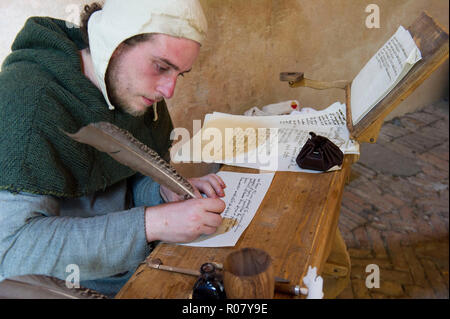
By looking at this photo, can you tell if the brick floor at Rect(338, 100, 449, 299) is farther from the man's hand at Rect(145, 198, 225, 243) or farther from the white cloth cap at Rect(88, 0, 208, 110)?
the white cloth cap at Rect(88, 0, 208, 110)

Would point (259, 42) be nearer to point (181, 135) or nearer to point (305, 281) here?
point (181, 135)

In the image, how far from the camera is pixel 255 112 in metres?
2.37

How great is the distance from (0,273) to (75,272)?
192 mm

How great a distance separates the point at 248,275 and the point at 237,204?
0.59m

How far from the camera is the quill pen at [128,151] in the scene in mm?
934

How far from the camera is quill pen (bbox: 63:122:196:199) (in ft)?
3.06

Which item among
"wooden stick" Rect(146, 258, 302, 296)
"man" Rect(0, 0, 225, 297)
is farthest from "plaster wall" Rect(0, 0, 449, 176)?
"wooden stick" Rect(146, 258, 302, 296)

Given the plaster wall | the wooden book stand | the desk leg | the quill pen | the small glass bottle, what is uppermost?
the plaster wall

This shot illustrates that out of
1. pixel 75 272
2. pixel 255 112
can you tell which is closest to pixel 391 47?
pixel 255 112

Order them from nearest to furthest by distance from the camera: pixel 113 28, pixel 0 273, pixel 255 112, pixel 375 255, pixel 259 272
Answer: pixel 259 272 < pixel 0 273 < pixel 113 28 < pixel 255 112 < pixel 375 255

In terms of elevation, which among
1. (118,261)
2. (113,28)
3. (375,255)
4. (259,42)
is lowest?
(118,261)

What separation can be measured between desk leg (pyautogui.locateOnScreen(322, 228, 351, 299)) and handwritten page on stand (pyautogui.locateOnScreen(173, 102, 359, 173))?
22.5 inches

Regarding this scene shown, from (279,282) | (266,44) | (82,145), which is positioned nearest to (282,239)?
(279,282)

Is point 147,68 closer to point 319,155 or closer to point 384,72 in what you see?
point 319,155
